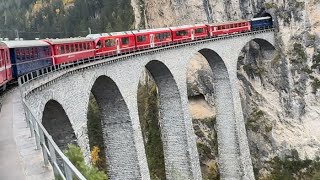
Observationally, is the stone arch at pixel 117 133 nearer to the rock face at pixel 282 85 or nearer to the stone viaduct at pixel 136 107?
the stone viaduct at pixel 136 107

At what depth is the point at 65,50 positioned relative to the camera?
24.6 meters

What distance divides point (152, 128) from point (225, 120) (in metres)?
14.0

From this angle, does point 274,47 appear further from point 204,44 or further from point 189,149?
point 189,149

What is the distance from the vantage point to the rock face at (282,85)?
38125 mm

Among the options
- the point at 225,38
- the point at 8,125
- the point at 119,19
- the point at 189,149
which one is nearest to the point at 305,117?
the point at 225,38

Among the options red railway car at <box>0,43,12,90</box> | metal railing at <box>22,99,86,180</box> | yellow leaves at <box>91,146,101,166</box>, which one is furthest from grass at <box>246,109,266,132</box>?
metal railing at <box>22,99,86,180</box>

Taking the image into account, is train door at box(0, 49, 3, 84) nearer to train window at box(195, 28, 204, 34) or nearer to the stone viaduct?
the stone viaduct

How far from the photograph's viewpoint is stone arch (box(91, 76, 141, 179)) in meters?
25.5

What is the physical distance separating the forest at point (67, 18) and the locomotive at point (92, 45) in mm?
29594

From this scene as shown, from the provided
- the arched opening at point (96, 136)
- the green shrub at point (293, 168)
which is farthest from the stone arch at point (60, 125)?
the arched opening at point (96, 136)

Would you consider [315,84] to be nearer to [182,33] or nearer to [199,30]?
[199,30]

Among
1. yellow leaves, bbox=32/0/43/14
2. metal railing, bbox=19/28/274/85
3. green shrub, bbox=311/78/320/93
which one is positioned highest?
yellow leaves, bbox=32/0/43/14

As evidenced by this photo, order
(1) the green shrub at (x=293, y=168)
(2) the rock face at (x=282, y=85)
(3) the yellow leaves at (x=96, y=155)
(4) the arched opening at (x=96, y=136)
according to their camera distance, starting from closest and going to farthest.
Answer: (1) the green shrub at (x=293, y=168)
(2) the rock face at (x=282, y=85)
(3) the yellow leaves at (x=96, y=155)
(4) the arched opening at (x=96, y=136)

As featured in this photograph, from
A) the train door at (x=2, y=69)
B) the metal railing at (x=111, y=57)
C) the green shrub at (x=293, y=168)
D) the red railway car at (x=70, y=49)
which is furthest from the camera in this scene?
the green shrub at (x=293, y=168)
